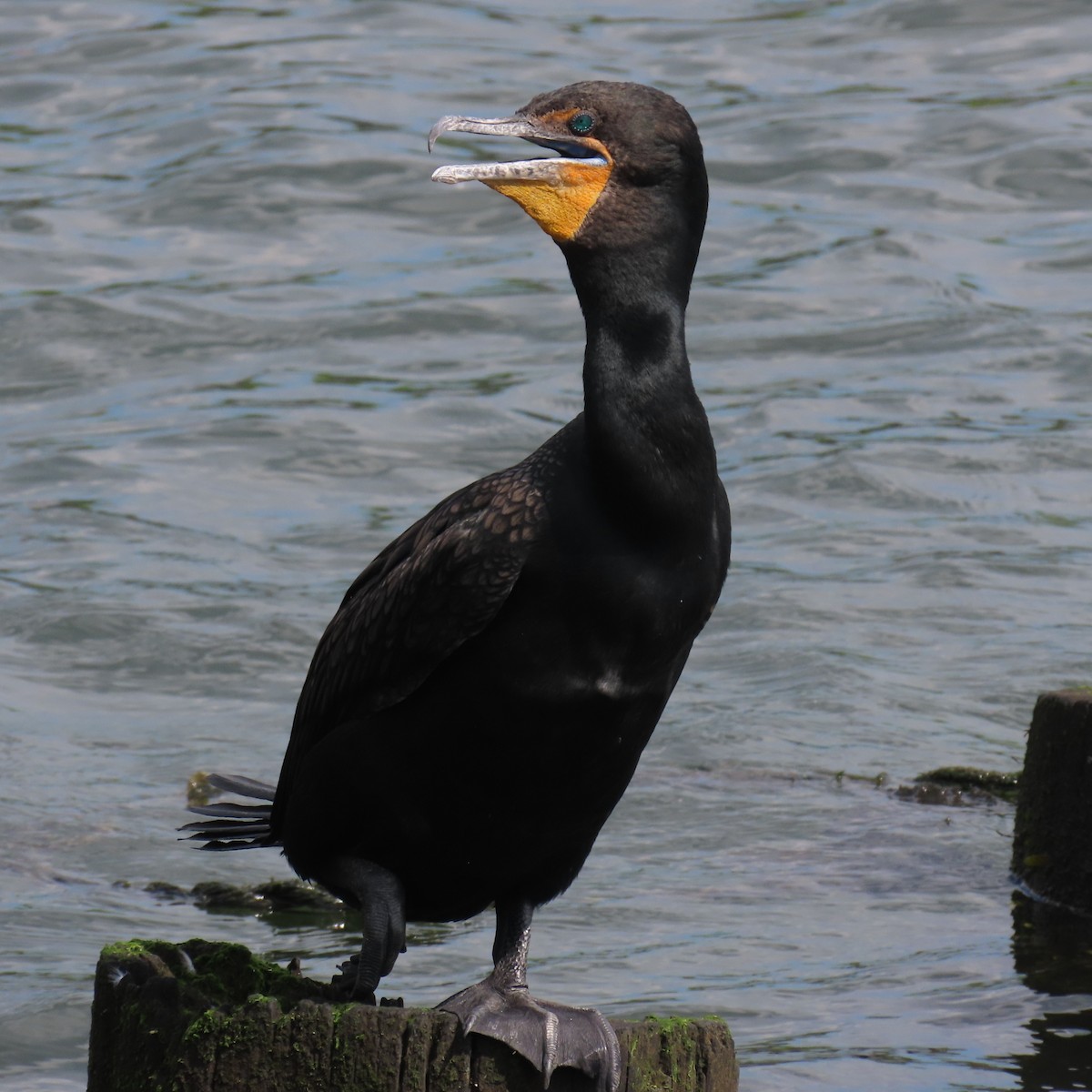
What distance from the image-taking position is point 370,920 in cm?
434

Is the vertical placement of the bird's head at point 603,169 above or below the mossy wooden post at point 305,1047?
above

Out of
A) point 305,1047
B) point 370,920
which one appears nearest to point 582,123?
point 370,920

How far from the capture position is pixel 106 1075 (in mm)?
3869

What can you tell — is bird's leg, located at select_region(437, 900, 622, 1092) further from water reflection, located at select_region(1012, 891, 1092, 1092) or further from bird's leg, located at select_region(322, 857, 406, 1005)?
water reflection, located at select_region(1012, 891, 1092, 1092)

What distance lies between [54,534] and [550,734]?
24.9 feet

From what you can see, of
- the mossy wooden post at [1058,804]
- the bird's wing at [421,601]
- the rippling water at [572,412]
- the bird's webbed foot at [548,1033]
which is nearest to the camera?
the bird's webbed foot at [548,1033]

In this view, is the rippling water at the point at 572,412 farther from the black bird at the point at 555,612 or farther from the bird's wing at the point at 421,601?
the bird's wing at the point at 421,601

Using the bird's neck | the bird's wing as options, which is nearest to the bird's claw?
the bird's wing

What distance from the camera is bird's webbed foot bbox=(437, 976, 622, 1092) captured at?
3.77 m

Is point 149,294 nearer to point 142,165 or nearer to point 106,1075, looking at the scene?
point 142,165

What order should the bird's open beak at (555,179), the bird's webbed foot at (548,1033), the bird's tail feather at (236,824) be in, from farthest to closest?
the bird's tail feather at (236,824) < the bird's open beak at (555,179) < the bird's webbed foot at (548,1033)

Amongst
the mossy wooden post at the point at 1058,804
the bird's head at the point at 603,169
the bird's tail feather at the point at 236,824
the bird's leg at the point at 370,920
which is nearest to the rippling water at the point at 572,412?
the mossy wooden post at the point at 1058,804

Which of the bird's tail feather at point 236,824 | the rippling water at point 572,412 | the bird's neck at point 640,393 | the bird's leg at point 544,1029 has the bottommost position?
the rippling water at point 572,412

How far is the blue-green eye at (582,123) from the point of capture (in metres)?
4.01
